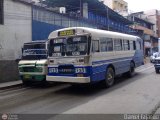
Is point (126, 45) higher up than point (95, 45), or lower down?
higher up

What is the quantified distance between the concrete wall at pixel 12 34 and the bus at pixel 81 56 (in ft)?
16.1

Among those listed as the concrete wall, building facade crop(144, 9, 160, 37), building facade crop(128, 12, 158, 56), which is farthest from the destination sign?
building facade crop(144, 9, 160, 37)

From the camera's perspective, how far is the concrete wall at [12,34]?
1518 centimetres

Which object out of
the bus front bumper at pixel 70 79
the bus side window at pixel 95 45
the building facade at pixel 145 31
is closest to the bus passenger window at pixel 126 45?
the bus side window at pixel 95 45

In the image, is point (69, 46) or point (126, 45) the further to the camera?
point (126, 45)

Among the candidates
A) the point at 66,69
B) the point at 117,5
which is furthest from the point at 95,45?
the point at 117,5

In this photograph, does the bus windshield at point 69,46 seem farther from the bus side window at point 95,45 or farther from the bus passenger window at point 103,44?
the bus passenger window at point 103,44

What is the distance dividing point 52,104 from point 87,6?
2420 centimetres

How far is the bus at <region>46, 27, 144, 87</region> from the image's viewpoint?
10203mm

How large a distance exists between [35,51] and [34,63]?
0.84m

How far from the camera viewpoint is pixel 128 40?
49.8ft

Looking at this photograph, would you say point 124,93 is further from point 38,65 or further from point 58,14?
point 58,14

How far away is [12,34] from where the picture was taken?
16.2 m

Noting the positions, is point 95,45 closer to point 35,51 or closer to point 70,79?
point 70,79
